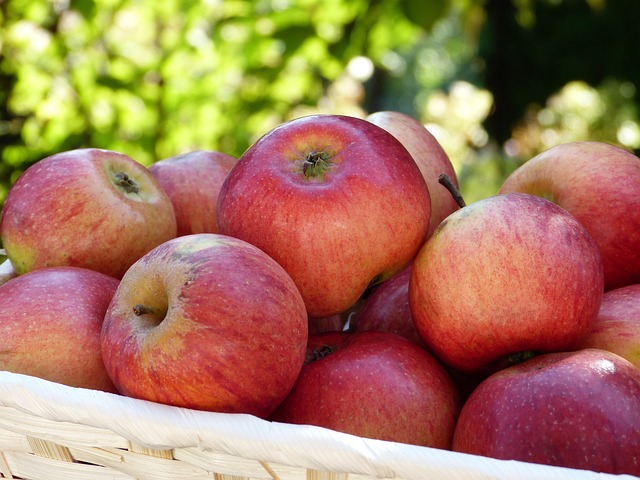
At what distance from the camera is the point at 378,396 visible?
1.00 m

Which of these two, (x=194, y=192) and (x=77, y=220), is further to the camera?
(x=194, y=192)

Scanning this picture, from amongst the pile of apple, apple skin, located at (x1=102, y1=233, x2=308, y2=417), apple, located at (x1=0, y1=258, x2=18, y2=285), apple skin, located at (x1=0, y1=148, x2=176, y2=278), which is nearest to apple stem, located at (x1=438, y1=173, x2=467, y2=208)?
the pile of apple

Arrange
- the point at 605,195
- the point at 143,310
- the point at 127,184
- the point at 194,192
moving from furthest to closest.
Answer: the point at 194,192
the point at 127,184
the point at 605,195
the point at 143,310

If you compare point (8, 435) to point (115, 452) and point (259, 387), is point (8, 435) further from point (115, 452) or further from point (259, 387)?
point (259, 387)

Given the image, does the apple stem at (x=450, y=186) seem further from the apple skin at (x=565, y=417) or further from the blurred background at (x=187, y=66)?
the blurred background at (x=187, y=66)

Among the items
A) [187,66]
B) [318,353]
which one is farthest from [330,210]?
[187,66]

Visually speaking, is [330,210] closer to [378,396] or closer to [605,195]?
[378,396]

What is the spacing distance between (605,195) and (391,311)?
400 mm

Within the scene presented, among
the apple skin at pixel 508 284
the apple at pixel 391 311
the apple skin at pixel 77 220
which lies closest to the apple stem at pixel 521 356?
the apple skin at pixel 508 284

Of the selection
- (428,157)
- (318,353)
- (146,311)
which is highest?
(428,157)

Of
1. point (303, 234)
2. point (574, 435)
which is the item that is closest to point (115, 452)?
point (303, 234)

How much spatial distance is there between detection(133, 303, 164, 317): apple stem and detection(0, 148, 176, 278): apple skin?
1.10ft

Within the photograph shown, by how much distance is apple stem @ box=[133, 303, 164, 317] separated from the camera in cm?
96

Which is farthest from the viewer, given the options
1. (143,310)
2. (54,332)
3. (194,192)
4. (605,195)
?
(194,192)
